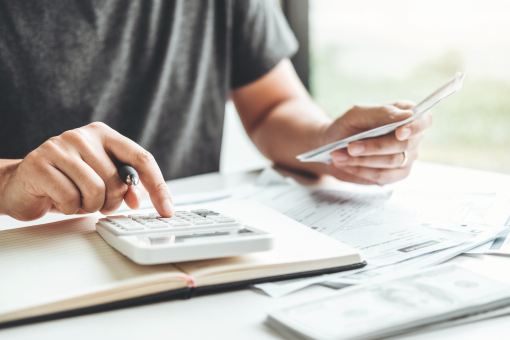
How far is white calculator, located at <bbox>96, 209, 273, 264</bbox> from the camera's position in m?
0.35

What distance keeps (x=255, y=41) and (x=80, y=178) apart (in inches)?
30.7

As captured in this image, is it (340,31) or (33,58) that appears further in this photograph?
(340,31)

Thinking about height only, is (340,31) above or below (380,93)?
above

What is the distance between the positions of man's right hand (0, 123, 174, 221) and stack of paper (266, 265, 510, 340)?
209 millimetres

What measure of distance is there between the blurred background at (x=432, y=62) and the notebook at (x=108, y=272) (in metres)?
2.23

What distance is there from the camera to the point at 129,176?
47 cm

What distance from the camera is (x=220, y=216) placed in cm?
44

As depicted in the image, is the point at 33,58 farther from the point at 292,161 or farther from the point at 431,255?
the point at 431,255

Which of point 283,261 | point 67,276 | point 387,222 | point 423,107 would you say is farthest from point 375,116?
point 67,276

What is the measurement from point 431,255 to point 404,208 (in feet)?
0.61

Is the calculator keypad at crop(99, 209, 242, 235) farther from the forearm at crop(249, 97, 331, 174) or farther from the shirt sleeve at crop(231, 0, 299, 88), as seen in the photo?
the shirt sleeve at crop(231, 0, 299, 88)

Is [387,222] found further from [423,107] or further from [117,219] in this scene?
[117,219]

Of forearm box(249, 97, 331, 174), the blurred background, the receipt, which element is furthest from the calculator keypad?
the blurred background

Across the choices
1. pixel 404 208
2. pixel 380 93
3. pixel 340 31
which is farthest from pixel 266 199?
pixel 380 93
